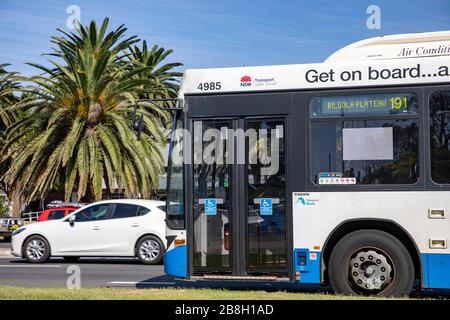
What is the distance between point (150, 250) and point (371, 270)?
8534 mm

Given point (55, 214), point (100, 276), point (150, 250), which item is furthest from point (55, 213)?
point (100, 276)

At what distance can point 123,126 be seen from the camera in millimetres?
28453

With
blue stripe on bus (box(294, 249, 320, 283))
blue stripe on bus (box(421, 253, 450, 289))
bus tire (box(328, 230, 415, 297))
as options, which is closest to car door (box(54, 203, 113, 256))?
blue stripe on bus (box(294, 249, 320, 283))

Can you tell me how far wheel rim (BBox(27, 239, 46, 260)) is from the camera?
Answer: 59.5 feet

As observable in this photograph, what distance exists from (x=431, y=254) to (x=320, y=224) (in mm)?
1587

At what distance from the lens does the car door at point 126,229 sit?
17688 millimetres

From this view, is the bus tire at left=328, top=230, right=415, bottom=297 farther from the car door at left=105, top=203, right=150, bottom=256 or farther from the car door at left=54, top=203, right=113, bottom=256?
the car door at left=54, top=203, right=113, bottom=256

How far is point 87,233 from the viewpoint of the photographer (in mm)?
17844

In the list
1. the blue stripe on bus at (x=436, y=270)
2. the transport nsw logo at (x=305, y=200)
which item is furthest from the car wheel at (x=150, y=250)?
the blue stripe on bus at (x=436, y=270)

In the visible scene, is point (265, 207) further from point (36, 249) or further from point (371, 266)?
point (36, 249)

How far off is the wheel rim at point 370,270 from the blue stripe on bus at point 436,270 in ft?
1.55

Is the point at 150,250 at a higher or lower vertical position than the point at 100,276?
higher

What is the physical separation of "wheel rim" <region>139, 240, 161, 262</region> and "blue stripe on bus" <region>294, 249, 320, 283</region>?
25.6 ft
